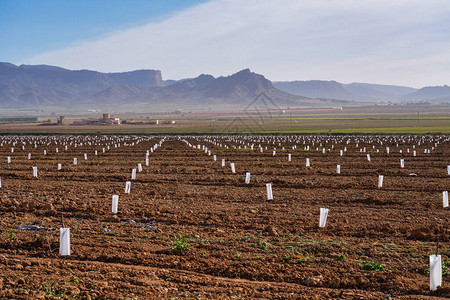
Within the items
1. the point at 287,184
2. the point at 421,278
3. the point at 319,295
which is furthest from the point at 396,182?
the point at 319,295

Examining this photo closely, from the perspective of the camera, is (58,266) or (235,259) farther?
(235,259)

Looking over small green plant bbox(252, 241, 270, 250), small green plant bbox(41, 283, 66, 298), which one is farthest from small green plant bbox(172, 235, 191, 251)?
small green plant bbox(41, 283, 66, 298)

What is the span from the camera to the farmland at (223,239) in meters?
7.07

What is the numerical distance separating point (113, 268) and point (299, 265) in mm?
2836

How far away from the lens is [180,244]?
30.0 feet

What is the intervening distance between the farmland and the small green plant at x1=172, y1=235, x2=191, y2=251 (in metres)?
0.02

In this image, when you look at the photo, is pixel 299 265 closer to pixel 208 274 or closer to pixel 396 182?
pixel 208 274

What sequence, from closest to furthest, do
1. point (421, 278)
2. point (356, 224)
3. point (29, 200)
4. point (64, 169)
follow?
point (421, 278) < point (356, 224) < point (29, 200) < point (64, 169)

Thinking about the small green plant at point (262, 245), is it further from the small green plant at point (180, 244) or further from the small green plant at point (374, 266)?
the small green plant at point (374, 266)

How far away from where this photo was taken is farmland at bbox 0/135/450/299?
707cm

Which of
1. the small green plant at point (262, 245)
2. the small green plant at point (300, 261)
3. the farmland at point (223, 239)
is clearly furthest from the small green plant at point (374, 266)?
the small green plant at point (262, 245)

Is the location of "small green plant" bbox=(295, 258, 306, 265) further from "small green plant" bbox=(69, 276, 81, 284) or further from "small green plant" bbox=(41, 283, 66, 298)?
"small green plant" bbox=(41, 283, 66, 298)

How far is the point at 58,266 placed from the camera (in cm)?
782

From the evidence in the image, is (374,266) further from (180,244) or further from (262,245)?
(180,244)
